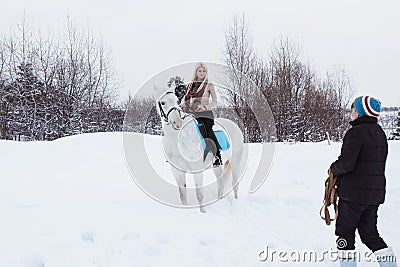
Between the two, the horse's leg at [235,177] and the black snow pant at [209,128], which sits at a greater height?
the black snow pant at [209,128]

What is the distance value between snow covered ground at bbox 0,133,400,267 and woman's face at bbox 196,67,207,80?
1.92 m

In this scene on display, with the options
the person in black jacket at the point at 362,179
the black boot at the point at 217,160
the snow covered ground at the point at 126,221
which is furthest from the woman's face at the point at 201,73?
the person in black jacket at the point at 362,179

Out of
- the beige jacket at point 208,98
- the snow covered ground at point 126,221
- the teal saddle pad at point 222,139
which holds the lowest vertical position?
the snow covered ground at point 126,221

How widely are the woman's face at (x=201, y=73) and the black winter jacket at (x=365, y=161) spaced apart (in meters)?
2.41

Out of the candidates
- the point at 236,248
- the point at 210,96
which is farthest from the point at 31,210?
the point at 210,96

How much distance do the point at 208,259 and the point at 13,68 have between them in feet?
67.3

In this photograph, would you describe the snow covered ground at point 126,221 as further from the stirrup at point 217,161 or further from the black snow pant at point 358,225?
the stirrup at point 217,161

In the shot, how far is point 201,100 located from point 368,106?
2374 millimetres

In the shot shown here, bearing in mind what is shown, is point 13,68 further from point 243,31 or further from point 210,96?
point 210,96

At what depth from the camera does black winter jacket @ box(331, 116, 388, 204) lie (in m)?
2.68

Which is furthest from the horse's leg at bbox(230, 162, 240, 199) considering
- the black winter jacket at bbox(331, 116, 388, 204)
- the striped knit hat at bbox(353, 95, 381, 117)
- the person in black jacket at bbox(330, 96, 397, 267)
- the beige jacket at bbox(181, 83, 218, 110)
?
the striped knit hat at bbox(353, 95, 381, 117)

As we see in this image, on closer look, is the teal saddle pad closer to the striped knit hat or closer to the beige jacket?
the beige jacket

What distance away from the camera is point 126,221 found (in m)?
3.68

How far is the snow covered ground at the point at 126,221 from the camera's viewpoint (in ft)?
10.1
